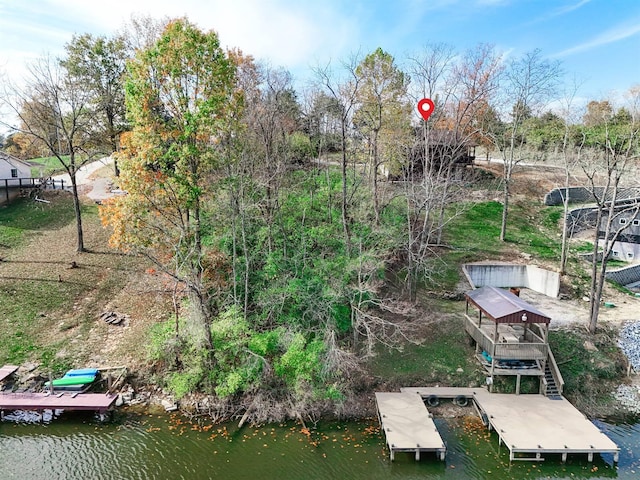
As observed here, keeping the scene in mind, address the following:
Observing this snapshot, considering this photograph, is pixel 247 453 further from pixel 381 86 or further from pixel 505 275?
pixel 381 86

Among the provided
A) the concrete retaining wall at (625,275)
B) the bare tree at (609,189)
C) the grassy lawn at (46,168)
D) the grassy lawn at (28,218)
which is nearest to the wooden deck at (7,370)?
the grassy lawn at (28,218)

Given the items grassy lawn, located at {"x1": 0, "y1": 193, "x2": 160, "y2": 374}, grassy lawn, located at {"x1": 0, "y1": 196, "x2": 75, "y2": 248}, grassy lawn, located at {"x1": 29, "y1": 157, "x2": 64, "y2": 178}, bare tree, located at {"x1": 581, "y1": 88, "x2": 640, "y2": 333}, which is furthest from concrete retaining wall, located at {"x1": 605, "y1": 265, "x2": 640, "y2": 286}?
grassy lawn, located at {"x1": 29, "y1": 157, "x2": 64, "y2": 178}

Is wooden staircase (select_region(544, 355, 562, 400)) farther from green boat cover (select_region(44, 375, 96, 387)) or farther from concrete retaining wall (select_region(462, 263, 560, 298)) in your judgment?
green boat cover (select_region(44, 375, 96, 387))

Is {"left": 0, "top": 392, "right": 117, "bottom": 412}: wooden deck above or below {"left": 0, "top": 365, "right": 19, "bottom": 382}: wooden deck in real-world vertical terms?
below

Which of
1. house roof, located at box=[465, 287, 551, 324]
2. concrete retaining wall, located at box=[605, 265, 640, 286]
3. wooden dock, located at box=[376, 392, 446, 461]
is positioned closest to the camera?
wooden dock, located at box=[376, 392, 446, 461]

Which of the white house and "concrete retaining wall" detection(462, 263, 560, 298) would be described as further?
the white house

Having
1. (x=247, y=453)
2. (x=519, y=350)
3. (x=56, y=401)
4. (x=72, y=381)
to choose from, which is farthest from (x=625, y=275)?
(x=56, y=401)

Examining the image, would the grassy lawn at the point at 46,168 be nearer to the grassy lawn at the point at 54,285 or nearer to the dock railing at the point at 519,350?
the grassy lawn at the point at 54,285
